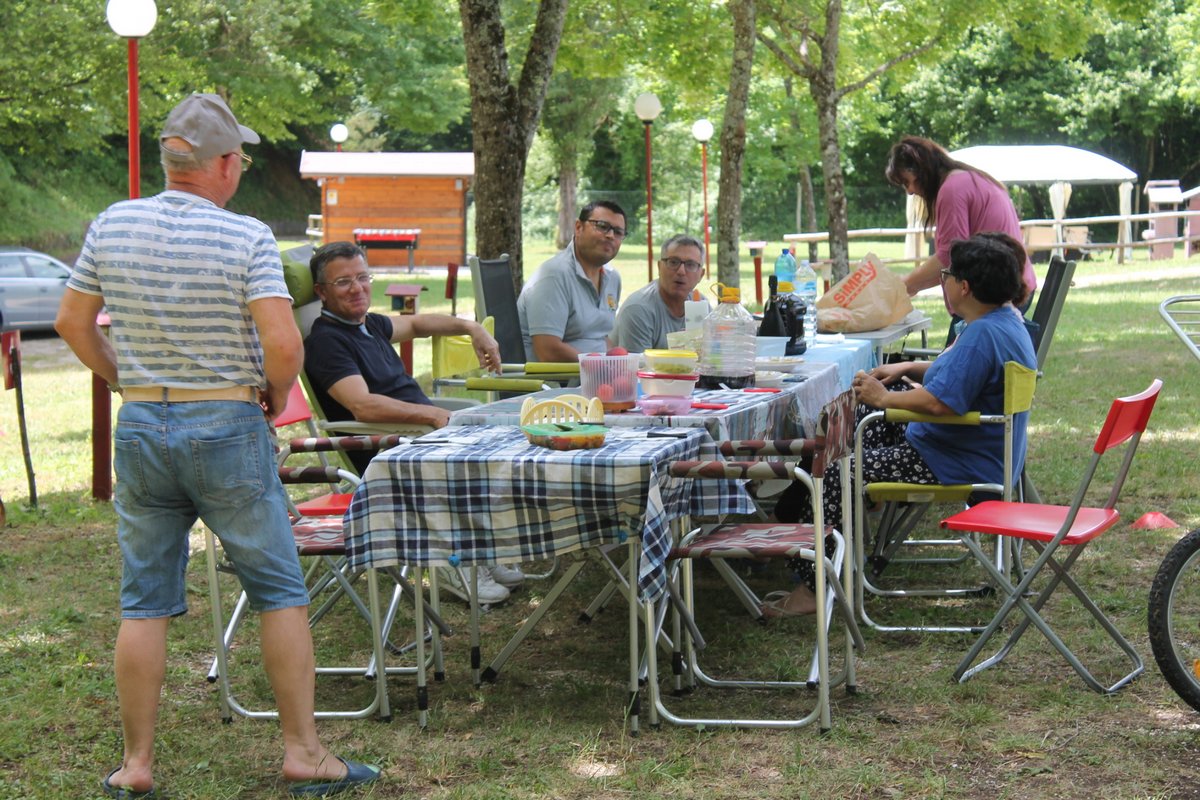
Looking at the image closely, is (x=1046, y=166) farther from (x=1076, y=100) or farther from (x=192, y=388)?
(x=192, y=388)

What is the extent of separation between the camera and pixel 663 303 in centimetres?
666

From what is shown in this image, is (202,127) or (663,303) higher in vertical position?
(202,127)

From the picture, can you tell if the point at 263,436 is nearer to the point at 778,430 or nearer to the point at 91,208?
the point at 778,430

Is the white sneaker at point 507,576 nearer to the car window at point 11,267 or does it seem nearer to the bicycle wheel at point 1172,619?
the bicycle wheel at point 1172,619

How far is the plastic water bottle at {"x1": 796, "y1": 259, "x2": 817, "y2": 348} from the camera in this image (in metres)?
6.92

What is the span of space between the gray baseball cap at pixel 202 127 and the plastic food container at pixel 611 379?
1.45 meters

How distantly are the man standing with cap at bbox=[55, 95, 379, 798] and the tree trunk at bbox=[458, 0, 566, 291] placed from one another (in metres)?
5.68

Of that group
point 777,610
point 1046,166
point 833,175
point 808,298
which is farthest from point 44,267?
point 1046,166

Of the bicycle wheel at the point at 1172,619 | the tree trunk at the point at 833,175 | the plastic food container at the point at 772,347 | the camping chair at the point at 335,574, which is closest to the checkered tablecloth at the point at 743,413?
the plastic food container at the point at 772,347

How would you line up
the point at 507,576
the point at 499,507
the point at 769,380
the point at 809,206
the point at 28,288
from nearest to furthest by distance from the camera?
1. the point at 499,507
2. the point at 769,380
3. the point at 507,576
4. the point at 28,288
5. the point at 809,206

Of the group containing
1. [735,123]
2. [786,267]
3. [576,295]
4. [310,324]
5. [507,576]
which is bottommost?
[507,576]

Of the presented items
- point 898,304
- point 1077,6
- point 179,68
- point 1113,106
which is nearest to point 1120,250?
point 1077,6

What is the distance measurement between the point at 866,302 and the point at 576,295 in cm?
169

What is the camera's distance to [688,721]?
4.07m
